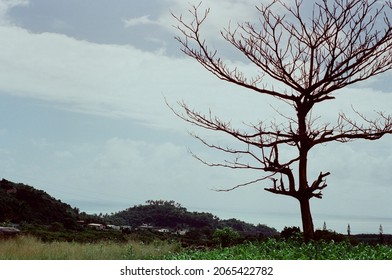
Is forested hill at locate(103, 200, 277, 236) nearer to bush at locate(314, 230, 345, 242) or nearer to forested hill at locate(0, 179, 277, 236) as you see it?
forested hill at locate(0, 179, 277, 236)

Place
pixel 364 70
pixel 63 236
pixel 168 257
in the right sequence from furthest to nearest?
pixel 63 236, pixel 364 70, pixel 168 257

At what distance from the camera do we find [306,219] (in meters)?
11.4

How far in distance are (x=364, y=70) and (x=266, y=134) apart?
2.32 m

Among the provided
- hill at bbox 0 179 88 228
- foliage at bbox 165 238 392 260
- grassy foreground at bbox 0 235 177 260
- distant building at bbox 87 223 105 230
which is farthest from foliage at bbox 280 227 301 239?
hill at bbox 0 179 88 228

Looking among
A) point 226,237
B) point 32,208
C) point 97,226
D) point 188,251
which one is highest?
point 32,208

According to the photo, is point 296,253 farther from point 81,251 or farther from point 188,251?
point 81,251

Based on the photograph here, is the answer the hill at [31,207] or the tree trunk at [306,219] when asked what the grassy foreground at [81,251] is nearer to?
the tree trunk at [306,219]

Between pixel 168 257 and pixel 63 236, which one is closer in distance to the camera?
pixel 168 257

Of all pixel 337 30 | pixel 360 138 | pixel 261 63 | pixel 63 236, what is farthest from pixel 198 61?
pixel 63 236

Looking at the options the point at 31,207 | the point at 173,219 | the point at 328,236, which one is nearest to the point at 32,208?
the point at 31,207

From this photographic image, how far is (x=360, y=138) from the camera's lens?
39.6 feet

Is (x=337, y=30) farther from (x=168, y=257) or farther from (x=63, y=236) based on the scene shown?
(x=63, y=236)

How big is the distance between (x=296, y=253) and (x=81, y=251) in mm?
4325
